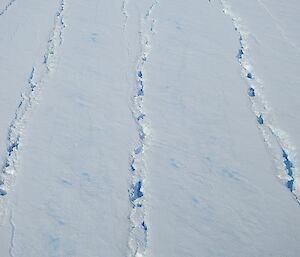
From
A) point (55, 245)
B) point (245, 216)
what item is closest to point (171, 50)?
point (245, 216)

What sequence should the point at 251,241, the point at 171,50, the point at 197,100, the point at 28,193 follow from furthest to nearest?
the point at 171,50
the point at 197,100
the point at 28,193
the point at 251,241

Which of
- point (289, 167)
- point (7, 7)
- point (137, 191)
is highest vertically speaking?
point (289, 167)

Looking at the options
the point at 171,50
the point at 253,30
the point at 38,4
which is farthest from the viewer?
the point at 38,4

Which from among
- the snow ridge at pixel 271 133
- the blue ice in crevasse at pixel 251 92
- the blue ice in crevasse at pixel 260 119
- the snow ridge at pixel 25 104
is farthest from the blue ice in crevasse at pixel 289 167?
the snow ridge at pixel 25 104

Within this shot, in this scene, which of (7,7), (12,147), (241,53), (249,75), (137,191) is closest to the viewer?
(137,191)

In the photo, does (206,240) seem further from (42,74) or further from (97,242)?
(42,74)

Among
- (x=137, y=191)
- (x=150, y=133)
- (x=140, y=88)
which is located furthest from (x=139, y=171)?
(x=140, y=88)

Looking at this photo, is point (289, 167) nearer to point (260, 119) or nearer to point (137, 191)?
point (260, 119)

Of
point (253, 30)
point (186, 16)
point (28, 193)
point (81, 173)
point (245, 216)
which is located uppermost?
point (253, 30)
